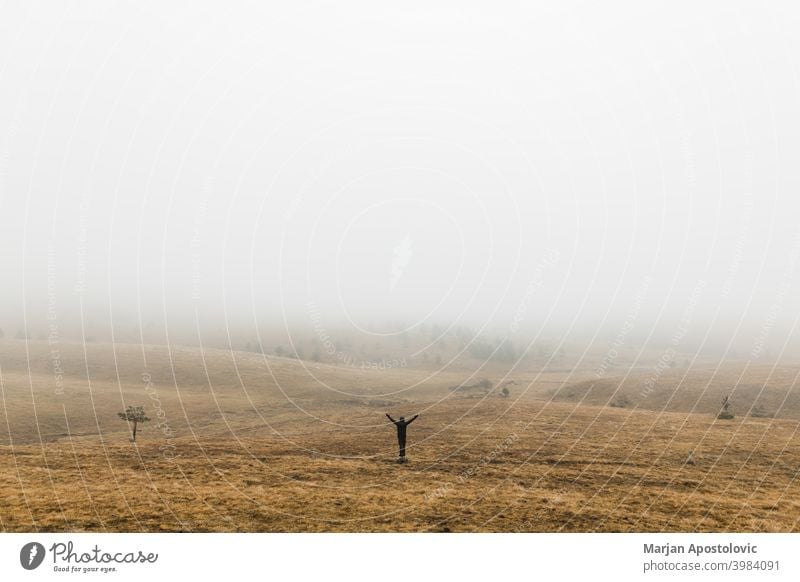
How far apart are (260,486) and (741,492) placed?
24.7 metres

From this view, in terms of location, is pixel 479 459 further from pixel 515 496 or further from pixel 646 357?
pixel 646 357

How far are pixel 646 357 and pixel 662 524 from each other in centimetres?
17093

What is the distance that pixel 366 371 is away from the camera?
105000 mm

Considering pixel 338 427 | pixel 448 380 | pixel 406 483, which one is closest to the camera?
pixel 406 483

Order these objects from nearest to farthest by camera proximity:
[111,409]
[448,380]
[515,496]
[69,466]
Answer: [515,496] → [69,466] → [111,409] → [448,380]

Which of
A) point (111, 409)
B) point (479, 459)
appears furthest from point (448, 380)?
point (479, 459)

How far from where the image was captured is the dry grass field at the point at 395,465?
68.0 feet

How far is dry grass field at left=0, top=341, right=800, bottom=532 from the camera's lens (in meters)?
20.7

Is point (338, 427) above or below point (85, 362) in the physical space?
below

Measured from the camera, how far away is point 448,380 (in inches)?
3932

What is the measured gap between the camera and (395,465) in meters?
30.3
